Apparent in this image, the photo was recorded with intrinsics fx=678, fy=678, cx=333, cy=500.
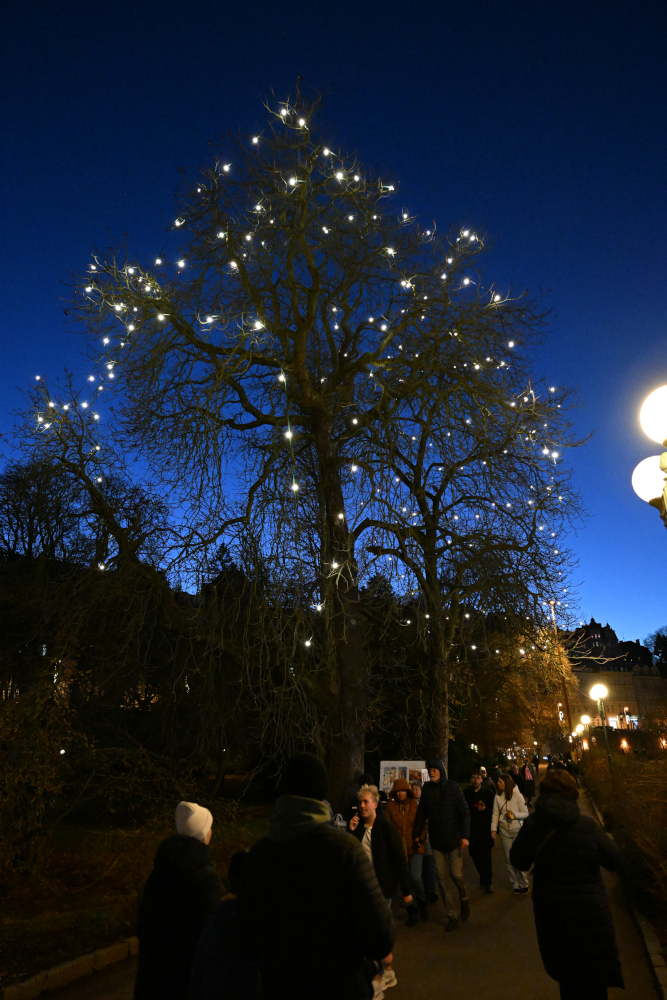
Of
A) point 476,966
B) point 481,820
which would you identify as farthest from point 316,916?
point 481,820

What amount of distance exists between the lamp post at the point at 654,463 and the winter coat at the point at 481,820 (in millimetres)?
5677

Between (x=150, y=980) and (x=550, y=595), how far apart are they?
9.04 metres

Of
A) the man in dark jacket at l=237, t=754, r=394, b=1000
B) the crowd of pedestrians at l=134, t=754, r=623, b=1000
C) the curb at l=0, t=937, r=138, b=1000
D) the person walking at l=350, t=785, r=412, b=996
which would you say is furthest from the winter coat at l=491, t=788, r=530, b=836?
the man in dark jacket at l=237, t=754, r=394, b=1000

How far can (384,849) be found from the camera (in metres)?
5.81

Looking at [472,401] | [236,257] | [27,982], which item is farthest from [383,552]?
[27,982]

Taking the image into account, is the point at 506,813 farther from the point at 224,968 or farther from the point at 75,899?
the point at 224,968

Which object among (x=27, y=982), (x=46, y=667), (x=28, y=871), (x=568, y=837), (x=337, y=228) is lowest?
(x=27, y=982)

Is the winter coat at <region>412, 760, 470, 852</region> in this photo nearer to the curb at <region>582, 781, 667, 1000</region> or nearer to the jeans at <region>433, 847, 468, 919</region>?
the jeans at <region>433, 847, 468, 919</region>

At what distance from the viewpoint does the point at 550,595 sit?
36.8 ft

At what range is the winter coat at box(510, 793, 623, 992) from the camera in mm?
3756

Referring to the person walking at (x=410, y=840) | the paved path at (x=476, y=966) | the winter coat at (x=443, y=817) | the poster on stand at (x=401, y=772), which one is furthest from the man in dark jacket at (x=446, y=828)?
the poster on stand at (x=401, y=772)

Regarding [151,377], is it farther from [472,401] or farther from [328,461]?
[472,401]

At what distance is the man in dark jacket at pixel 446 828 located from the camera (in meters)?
7.93

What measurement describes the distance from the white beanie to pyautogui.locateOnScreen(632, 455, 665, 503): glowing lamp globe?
5.30 meters
